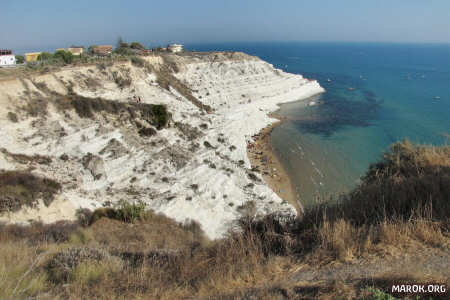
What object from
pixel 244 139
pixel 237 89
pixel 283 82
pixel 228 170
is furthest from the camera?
pixel 283 82

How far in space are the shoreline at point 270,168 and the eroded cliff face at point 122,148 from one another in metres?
1.02

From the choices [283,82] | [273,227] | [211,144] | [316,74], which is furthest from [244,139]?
[316,74]

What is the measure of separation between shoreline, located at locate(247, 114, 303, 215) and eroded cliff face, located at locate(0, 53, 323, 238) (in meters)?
1.02

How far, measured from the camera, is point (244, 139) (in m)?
29.2

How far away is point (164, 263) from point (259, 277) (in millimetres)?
1574

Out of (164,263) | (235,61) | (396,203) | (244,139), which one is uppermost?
(235,61)

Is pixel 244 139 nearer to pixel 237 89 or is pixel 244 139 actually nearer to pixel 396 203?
pixel 237 89

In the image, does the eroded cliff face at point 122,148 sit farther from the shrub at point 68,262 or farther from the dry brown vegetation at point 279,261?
the shrub at point 68,262

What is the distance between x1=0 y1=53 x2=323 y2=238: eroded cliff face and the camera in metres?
14.3

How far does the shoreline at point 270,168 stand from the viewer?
64.1ft

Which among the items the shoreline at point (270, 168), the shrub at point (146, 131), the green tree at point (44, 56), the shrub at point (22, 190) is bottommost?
the shoreline at point (270, 168)

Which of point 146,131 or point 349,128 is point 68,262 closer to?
point 146,131

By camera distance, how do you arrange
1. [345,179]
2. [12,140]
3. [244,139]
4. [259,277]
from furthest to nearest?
[244,139], [345,179], [12,140], [259,277]

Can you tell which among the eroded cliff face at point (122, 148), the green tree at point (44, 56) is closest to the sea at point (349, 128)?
the eroded cliff face at point (122, 148)
